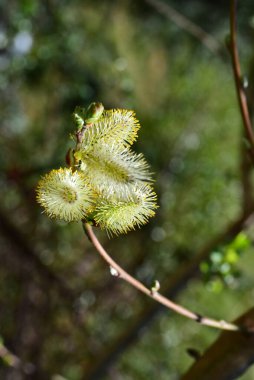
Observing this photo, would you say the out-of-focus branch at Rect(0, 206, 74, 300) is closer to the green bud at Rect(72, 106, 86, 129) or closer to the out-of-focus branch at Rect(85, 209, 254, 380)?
the out-of-focus branch at Rect(85, 209, 254, 380)

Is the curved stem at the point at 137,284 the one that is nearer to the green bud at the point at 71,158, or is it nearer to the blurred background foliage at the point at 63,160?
the green bud at the point at 71,158

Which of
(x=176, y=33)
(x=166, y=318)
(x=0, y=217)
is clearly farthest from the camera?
(x=176, y=33)

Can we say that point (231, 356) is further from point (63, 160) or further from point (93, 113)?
point (63, 160)

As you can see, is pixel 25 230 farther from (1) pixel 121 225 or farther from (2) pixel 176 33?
(1) pixel 121 225

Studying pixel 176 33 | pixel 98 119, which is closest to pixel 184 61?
pixel 176 33

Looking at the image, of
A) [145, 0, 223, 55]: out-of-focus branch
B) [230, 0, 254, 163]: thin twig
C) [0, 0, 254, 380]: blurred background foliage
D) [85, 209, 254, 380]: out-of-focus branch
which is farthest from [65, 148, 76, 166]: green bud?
[0, 0, 254, 380]: blurred background foliage

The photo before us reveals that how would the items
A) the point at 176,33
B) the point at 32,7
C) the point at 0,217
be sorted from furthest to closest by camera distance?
the point at 176,33 → the point at 0,217 → the point at 32,7
